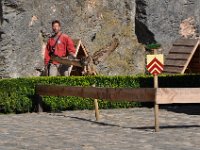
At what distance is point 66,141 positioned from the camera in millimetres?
8781

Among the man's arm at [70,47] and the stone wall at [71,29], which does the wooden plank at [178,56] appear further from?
the man's arm at [70,47]

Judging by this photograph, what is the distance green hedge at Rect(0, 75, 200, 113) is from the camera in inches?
540

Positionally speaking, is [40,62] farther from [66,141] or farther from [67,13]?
[66,141]

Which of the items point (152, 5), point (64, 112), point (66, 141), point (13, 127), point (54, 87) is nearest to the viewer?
point (66, 141)

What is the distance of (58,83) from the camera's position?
14547mm

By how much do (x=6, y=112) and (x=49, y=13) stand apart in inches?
307

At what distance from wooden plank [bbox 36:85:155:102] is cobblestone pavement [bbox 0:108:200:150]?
0.53 meters

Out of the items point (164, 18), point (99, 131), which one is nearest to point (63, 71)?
point (99, 131)

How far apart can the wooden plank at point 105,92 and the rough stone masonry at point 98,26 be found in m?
6.50

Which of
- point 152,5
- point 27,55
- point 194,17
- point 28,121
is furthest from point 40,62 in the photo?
point 28,121

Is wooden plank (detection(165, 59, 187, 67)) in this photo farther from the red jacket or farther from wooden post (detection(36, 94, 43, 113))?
wooden post (detection(36, 94, 43, 113))

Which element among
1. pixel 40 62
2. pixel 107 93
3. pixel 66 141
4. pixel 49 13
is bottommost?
pixel 66 141

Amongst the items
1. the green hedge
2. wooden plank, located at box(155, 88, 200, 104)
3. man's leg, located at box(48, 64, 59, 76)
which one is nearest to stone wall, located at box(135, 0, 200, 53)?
the green hedge

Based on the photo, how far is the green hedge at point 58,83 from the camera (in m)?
13.7
